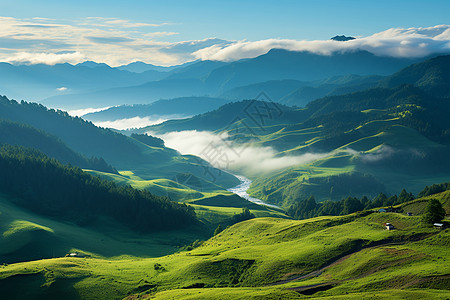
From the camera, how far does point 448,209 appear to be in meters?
130

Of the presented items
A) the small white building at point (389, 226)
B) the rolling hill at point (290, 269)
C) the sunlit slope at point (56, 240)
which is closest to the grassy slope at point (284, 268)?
the rolling hill at point (290, 269)

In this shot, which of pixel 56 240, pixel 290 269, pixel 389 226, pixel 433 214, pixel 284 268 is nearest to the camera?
pixel 290 269

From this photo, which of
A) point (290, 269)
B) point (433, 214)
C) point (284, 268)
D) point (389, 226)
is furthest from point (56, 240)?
point (433, 214)

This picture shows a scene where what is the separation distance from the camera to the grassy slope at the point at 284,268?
8262 centimetres

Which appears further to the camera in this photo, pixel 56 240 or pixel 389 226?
pixel 56 240

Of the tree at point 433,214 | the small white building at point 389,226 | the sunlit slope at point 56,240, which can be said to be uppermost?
the tree at point 433,214

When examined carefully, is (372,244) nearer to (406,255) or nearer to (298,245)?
(406,255)

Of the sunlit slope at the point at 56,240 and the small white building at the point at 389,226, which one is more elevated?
the small white building at the point at 389,226

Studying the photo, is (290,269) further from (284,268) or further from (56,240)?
(56,240)

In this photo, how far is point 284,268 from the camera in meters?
101

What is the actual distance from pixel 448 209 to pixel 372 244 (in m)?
43.4

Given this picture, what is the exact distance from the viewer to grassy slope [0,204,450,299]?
3253 inches

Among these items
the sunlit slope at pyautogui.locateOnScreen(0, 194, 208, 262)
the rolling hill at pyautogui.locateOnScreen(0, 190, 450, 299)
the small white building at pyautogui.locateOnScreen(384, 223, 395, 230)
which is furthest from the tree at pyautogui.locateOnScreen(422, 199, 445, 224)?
the sunlit slope at pyautogui.locateOnScreen(0, 194, 208, 262)

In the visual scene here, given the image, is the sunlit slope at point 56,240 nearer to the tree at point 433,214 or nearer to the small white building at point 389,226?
the small white building at point 389,226
